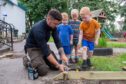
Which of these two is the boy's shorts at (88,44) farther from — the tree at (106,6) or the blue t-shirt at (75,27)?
the tree at (106,6)

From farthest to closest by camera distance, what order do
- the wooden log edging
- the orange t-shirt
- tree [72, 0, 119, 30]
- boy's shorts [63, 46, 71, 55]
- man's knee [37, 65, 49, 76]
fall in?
tree [72, 0, 119, 30], boy's shorts [63, 46, 71, 55], the orange t-shirt, man's knee [37, 65, 49, 76], the wooden log edging

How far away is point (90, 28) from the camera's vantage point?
7184 mm

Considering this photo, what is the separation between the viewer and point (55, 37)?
6414mm

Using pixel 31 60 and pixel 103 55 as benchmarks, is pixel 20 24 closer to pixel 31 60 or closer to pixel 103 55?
pixel 103 55

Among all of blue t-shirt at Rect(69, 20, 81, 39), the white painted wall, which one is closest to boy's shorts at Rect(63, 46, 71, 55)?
blue t-shirt at Rect(69, 20, 81, 39)

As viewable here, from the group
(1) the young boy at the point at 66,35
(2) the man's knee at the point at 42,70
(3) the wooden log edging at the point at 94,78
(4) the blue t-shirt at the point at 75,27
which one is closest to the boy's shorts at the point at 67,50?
(1) the young boy at the point at 66,35

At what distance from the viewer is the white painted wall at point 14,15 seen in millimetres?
23737

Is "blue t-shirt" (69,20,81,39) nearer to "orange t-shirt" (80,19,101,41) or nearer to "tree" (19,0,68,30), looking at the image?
"orange t-shirt" (80,19,101,41)

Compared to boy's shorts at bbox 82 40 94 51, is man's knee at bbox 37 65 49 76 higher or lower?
lower

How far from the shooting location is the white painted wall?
23737mm

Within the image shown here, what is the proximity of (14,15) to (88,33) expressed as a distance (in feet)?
63.5

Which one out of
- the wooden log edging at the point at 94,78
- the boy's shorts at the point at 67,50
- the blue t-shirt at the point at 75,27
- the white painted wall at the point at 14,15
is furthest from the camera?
the white painted wall at the point at 14,15

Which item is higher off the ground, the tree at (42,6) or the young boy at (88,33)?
the tree at (42,6)

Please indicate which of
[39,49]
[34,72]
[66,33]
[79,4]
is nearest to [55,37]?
[39,49]
